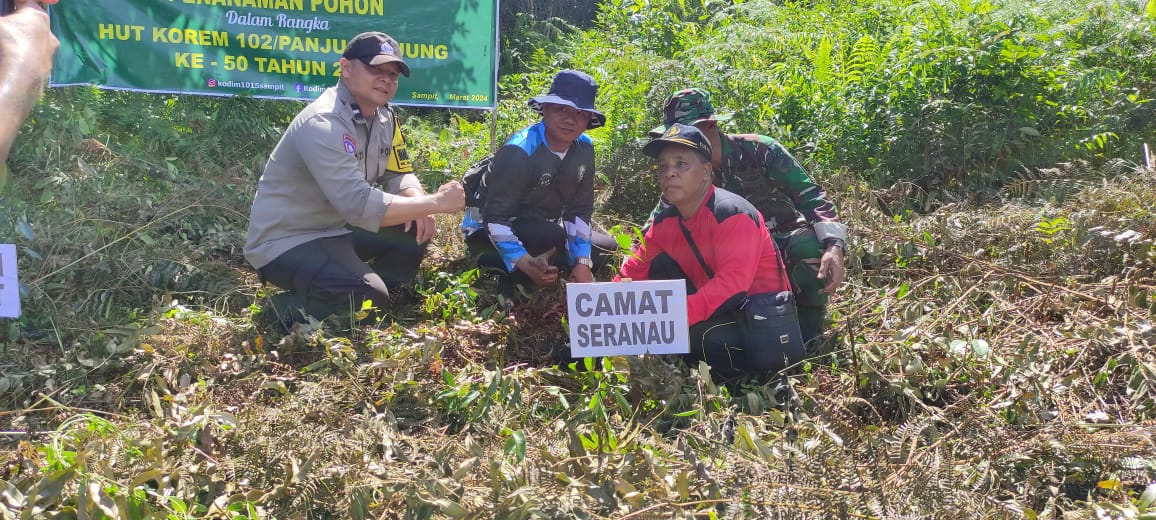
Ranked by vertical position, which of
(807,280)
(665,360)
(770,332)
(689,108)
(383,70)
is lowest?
(665,360)

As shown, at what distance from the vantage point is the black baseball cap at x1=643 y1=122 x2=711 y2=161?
367 cm

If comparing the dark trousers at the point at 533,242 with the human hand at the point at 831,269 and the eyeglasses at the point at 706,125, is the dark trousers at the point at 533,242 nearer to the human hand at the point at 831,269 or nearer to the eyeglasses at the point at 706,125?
the eyeglasses at the point at 706,125

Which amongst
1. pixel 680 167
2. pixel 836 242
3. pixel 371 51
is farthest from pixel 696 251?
pixel 371 51

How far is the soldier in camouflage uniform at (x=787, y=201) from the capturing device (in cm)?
411

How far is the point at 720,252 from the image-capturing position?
3672 millimetres

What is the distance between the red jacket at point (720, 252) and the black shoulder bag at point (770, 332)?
0.16ft

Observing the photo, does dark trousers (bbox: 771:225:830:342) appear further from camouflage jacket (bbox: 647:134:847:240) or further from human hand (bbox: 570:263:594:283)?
human hand (bbox: 570:263:594:283)

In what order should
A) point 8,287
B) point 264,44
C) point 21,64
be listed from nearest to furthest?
point 21,64 < point 8,287 < point 264,44

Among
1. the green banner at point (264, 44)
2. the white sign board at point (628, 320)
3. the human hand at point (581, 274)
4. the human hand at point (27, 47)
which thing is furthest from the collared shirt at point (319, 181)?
the human hand at point (27, 47)

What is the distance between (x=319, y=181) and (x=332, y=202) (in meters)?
0.11

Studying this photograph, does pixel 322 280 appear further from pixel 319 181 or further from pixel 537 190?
pixel 537 190

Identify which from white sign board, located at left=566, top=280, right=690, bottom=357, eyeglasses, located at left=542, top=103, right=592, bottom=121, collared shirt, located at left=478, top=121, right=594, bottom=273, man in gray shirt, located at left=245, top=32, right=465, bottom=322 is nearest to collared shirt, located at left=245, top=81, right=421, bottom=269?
man in gray shirt, located at left=245, top=32, right=465, bottom=322

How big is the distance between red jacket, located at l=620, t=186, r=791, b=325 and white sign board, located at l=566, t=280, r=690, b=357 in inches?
9.4

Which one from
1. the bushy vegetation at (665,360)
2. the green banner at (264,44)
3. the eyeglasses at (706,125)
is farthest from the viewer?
the green banner at (264,44)
